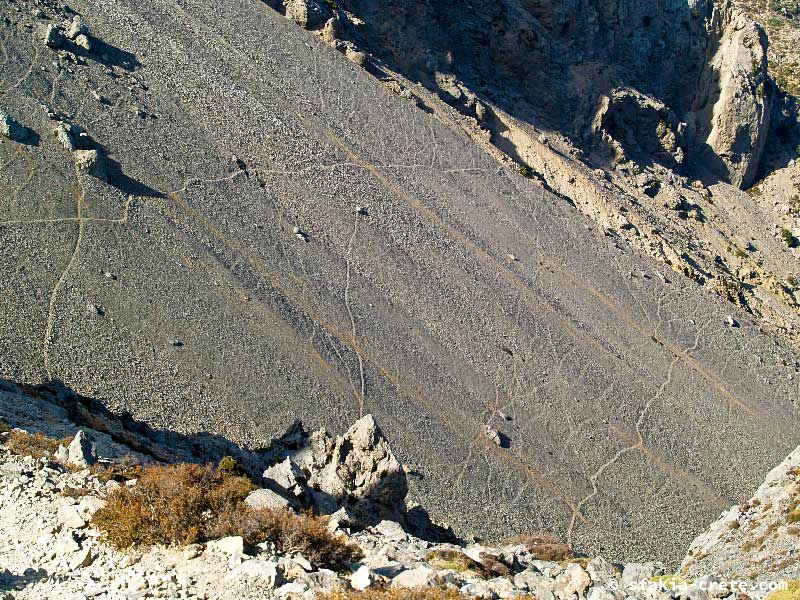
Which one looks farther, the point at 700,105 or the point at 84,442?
the point at 700,105

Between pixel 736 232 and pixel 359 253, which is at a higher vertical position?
pixel 736 232

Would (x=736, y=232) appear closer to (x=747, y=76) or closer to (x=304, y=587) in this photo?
(x=747, y=76)

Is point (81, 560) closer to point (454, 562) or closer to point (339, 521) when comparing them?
point (339, 521)

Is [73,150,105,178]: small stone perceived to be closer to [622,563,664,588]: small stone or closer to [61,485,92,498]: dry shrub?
[61,485,92,498]: dry shrub

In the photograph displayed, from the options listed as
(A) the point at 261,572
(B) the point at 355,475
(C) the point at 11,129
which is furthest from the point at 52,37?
(A) the point at 261,572

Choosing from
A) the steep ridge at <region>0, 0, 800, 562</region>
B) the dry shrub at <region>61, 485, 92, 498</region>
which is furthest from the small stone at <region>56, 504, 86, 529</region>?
the steep ridge at <region>0, 0, 800, 562</region>

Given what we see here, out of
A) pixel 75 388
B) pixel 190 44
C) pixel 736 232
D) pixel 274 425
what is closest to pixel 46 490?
pixel 75 388
